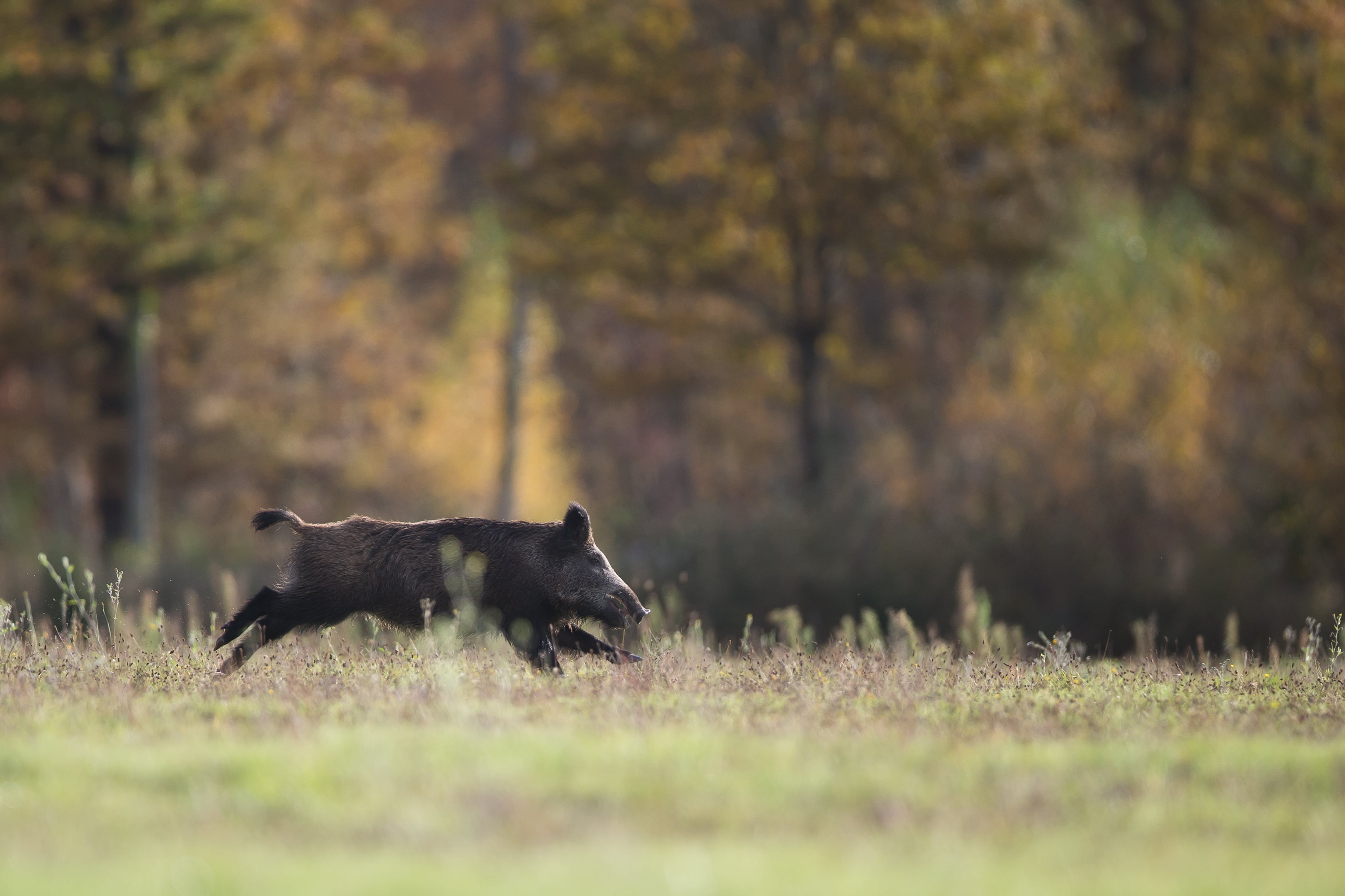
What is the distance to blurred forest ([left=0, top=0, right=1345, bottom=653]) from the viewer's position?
16156mm

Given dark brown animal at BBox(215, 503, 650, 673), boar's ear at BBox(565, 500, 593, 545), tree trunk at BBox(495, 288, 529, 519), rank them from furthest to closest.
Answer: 1. tree trunk at BBox(495, 288, 529, 519)
2. boar's ear at BBox(565, 500, 593, 545)
3. dark brown animal at BBox(215, 503, 650, 673)

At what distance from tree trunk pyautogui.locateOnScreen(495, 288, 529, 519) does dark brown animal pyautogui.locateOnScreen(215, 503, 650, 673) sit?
18902mm

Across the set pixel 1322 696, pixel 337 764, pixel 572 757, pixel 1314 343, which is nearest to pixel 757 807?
pixel 572 757

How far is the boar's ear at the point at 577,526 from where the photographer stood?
877 cm

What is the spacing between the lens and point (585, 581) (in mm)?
8844

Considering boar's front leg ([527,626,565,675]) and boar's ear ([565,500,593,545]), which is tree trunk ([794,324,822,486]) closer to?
boar's ear ([565,500,593,545])

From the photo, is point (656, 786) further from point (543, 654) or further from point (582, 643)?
point (582, 643)

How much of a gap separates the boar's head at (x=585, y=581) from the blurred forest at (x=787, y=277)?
2.92m

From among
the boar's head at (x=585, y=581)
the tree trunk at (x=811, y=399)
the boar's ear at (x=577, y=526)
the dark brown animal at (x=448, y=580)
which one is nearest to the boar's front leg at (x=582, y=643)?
the dark brown animal at (x=448, y=580)

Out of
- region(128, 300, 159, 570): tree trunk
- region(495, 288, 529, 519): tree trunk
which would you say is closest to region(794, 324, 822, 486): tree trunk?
region(128, 300, 159, 570): tree trunk

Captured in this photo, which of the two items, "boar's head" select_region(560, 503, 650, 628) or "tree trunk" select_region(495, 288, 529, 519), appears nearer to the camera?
"boar's head" select_region(560, 503, 650, 628)

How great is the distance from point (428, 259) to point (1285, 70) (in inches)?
832

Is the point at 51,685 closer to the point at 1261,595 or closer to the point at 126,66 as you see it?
the point at 1261,595

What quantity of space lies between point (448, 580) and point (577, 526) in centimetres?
82
